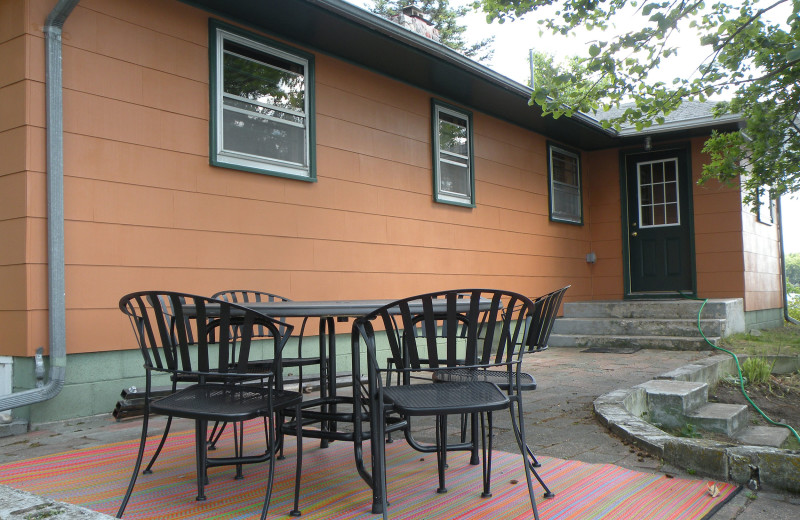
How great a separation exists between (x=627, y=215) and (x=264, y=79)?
6.26 metres

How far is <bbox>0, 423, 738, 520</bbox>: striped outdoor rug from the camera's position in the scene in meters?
2.29

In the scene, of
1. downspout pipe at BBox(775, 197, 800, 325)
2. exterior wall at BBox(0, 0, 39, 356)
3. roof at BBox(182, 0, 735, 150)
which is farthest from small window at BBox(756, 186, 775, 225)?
exterior wall at BBox(0, 0, 39, 356)

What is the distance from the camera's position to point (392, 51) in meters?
5.79

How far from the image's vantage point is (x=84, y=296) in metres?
4.01

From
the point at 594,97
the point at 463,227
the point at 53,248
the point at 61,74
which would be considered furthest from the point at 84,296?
the point at 463,227

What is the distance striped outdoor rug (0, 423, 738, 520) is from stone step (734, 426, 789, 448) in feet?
4.09

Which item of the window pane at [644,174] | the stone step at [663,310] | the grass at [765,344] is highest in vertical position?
the window pane at [644,174]

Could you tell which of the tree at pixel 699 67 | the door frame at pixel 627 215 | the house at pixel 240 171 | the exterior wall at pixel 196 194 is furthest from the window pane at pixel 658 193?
the exterior wall at pixel 196 194

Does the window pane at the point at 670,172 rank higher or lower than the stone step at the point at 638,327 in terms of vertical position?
higher

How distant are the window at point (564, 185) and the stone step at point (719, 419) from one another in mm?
4924

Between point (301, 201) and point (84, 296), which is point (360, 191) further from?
point (84, 296)

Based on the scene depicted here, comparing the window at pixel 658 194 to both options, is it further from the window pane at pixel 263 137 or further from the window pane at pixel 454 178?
the window pane at pixel 263 137

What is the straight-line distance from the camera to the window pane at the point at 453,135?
7.10 m

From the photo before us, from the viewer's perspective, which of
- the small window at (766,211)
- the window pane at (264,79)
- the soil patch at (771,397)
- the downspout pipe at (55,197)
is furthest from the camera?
the small window at (766,211)
